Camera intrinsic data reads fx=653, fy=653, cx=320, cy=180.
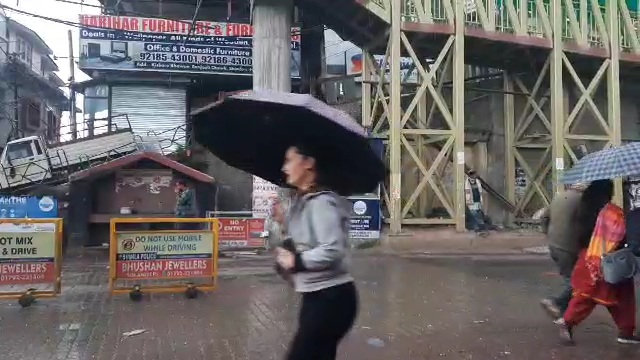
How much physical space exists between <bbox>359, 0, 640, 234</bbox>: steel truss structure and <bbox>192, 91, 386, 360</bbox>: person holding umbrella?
11812 millimetres

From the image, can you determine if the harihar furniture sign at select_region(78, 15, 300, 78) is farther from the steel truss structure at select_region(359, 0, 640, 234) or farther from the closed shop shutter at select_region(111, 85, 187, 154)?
the steel truss structure at select_region(359, 0, 640, 234)

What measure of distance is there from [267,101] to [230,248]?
12394 millimetres

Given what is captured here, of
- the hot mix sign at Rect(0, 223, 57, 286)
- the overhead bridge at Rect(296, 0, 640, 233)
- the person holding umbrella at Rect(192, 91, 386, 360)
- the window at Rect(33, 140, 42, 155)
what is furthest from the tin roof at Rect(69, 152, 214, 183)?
the person holding umbrella at Rect(192, 91, 386, 360)

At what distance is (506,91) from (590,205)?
12.2 m

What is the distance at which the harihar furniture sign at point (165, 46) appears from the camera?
22312 mm

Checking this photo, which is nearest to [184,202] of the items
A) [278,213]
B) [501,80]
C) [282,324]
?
[501,80]

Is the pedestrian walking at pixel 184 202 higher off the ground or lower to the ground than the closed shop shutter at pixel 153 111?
lower

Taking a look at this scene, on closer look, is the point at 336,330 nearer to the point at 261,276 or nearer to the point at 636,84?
the point at 261,276

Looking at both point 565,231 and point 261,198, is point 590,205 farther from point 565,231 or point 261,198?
point 261,198

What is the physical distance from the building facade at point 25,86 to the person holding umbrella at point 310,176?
93.3 feet

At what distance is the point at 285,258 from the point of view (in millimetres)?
3121

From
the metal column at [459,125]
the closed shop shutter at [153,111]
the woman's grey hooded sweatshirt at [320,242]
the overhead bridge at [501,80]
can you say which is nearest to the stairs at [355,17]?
the overhead bridge at [501,80]

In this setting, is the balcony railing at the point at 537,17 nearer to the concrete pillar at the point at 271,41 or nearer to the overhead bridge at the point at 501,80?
the overhead bridge at the point at 501,80

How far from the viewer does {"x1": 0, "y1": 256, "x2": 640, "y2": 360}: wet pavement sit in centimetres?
613
